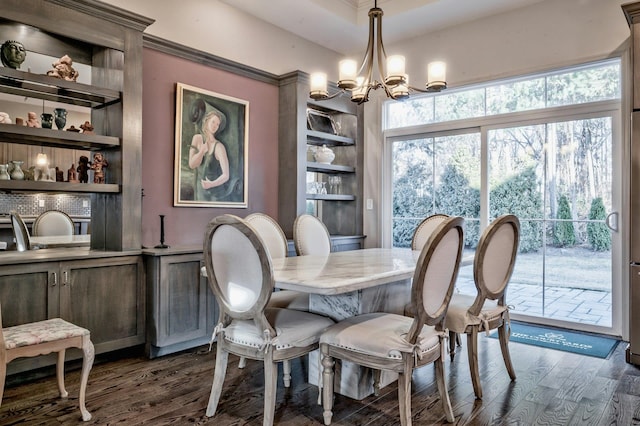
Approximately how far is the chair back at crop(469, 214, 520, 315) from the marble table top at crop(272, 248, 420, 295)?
0.40 meters

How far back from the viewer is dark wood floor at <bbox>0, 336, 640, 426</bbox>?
2279 mm

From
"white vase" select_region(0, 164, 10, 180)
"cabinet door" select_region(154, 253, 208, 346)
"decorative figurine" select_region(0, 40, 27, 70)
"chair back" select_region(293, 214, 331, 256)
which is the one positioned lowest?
"cabinet door" select_region(154, 253, 208, 346)

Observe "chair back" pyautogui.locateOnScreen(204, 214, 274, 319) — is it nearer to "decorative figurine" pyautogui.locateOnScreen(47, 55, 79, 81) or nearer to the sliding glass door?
"decorative figurine" pyautogui.locateOnScreen(47, 55, 79, 81)

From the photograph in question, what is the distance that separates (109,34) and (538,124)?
3.75 m

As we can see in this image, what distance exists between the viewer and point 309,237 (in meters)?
3.65

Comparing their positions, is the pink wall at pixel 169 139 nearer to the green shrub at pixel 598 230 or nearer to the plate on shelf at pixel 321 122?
the plate on shelf at pixel 321 122

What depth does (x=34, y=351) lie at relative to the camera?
2207 mm

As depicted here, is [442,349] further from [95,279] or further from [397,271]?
[95,279]

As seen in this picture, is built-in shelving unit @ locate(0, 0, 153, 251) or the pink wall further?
the pink wall

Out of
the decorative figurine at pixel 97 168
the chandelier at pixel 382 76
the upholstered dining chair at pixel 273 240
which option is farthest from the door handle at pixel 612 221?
the decorative figurine at pixel 97 168

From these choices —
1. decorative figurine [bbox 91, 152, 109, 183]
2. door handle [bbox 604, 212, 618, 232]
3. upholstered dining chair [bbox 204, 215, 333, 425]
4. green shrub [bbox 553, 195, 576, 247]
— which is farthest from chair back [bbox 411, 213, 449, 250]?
decorative figurine [bbox 91, 152, 109, 183]

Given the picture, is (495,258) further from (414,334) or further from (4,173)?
(4,173)

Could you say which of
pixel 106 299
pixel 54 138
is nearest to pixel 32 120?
pixel 54 138

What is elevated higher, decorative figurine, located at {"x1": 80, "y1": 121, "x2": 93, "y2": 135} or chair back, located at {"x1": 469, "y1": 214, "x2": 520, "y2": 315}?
decorative figurine, located at {"x1": 80, "y1": 121, "x2": 93, "y2": 135}
